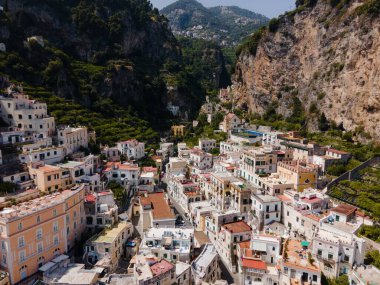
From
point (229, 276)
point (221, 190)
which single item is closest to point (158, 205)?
point (221, 190)

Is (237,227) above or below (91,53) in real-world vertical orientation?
below

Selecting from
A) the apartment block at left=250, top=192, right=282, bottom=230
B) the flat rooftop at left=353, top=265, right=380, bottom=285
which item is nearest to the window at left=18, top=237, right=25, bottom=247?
the apartment block at left=250, top=192, right=282, bottom=230

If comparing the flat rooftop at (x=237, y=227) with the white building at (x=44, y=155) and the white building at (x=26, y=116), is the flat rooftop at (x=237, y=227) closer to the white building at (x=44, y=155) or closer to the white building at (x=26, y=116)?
the white building at (x=44, y=155)

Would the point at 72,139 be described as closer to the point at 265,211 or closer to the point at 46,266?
the point at 46,266

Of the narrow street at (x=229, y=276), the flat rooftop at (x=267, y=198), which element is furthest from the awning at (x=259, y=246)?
the flat rooftop at (x=267, y=198)

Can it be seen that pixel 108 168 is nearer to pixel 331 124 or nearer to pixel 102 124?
pixel 102 124
